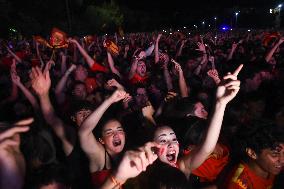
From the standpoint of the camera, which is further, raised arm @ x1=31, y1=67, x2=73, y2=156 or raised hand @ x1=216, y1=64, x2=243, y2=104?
raised arm @ x1=31, y1=67, x2=73, y2=156

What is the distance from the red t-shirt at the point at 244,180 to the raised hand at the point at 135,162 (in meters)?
0.98

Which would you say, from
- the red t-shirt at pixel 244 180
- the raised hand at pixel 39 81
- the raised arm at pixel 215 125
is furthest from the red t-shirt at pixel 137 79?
the red t-shirt at pixel 244 180

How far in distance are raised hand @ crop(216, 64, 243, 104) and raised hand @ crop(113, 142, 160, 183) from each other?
849mm

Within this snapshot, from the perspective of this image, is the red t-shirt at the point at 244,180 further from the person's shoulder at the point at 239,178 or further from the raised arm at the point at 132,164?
the raised arm at the point at 132,164

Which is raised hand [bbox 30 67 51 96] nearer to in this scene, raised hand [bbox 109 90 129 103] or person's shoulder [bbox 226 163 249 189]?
raised hand [bbox 109 90 129 103]

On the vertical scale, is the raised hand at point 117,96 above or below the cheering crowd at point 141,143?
above

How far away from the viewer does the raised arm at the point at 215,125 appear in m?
2.98

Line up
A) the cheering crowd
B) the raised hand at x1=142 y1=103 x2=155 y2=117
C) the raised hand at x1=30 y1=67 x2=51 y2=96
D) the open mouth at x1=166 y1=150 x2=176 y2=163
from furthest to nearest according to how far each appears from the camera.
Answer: the raised hand at x1=142 y1=103 x2=155 y2=117
the raised hand at x1=30 y1=67 x2=51 y2=96
the open mouth at x1=166 y1=150 x2=176 y2=163
the cheering crowd

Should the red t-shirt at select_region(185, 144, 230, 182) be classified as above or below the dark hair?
below

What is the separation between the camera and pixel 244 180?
3066 mm

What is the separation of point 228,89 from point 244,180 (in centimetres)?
72

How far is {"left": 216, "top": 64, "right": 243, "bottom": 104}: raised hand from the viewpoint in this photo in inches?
116

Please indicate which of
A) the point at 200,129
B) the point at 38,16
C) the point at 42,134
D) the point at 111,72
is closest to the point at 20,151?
the point at 42,134

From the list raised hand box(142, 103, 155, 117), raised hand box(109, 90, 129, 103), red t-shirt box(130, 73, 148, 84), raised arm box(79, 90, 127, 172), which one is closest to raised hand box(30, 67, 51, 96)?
raised arm box(79, 90, 127, 172)
